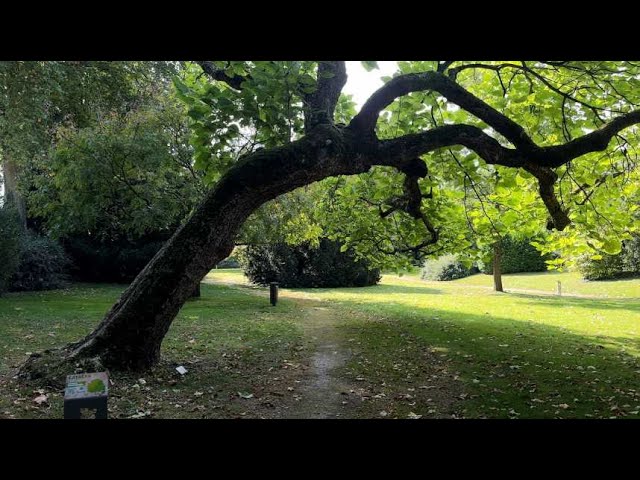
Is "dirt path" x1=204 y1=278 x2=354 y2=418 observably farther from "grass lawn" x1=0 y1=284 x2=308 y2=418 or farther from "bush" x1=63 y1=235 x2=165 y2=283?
"bush" x1=63 y1=235 x2=165 y2=283

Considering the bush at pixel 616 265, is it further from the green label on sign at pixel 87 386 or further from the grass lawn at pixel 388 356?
the green label on sign at pixel 87 386

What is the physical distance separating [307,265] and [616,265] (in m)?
18.6

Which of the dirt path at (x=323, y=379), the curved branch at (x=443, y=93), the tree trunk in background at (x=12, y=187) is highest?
the tree trunk in background at (x=12, y=187)

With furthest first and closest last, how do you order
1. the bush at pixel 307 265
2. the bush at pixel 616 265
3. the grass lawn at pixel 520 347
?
the bush at pixel 616 265, the bush at pixel 307 265, the grass lawn at pixel 520 347

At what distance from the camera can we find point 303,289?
26562mm

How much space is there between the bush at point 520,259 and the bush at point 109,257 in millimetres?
22643

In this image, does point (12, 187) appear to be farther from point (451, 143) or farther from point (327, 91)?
point (451, 143)

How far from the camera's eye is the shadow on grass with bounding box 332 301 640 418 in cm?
641

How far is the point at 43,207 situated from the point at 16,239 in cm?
301

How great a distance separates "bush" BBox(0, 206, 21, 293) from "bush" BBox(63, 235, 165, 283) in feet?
21.5

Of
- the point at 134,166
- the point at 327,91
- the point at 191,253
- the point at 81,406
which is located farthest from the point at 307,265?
the point at 81,406

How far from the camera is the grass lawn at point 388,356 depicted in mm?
6281

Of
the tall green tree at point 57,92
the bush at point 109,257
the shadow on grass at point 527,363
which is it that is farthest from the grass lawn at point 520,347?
the tall green tree at point 57,92
